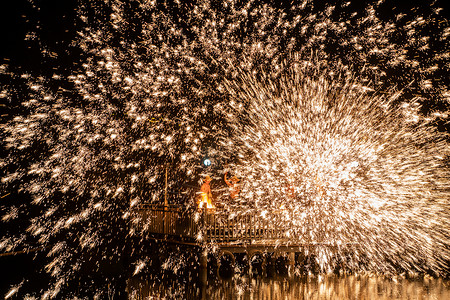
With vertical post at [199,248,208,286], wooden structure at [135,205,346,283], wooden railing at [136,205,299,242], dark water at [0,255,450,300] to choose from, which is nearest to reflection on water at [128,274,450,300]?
dark water at [0,255,450,300]

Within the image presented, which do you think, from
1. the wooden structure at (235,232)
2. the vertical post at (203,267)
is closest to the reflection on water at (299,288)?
the vertical post at (203,267)

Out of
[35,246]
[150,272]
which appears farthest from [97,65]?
[150,272]

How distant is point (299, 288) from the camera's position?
9508mm

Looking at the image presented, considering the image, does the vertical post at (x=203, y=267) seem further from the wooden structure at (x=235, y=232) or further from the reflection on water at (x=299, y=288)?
the reflection on water at (x=299, y=288)

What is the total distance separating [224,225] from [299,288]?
2.90 meters

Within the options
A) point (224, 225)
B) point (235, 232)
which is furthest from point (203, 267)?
point (235, 232)

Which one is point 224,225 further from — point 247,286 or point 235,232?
point 247,286

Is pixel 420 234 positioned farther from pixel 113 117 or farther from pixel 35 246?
pixel 35 246

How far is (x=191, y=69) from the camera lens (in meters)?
14.2

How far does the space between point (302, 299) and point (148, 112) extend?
9.08 meters

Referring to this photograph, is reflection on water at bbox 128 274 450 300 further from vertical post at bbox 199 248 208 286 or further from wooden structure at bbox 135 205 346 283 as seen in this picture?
wooden structure at bbox 135 205 346 283

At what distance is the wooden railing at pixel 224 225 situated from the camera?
10.9m

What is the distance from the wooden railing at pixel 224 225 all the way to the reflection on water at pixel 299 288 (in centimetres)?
128

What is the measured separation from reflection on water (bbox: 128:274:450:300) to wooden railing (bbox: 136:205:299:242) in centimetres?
128
